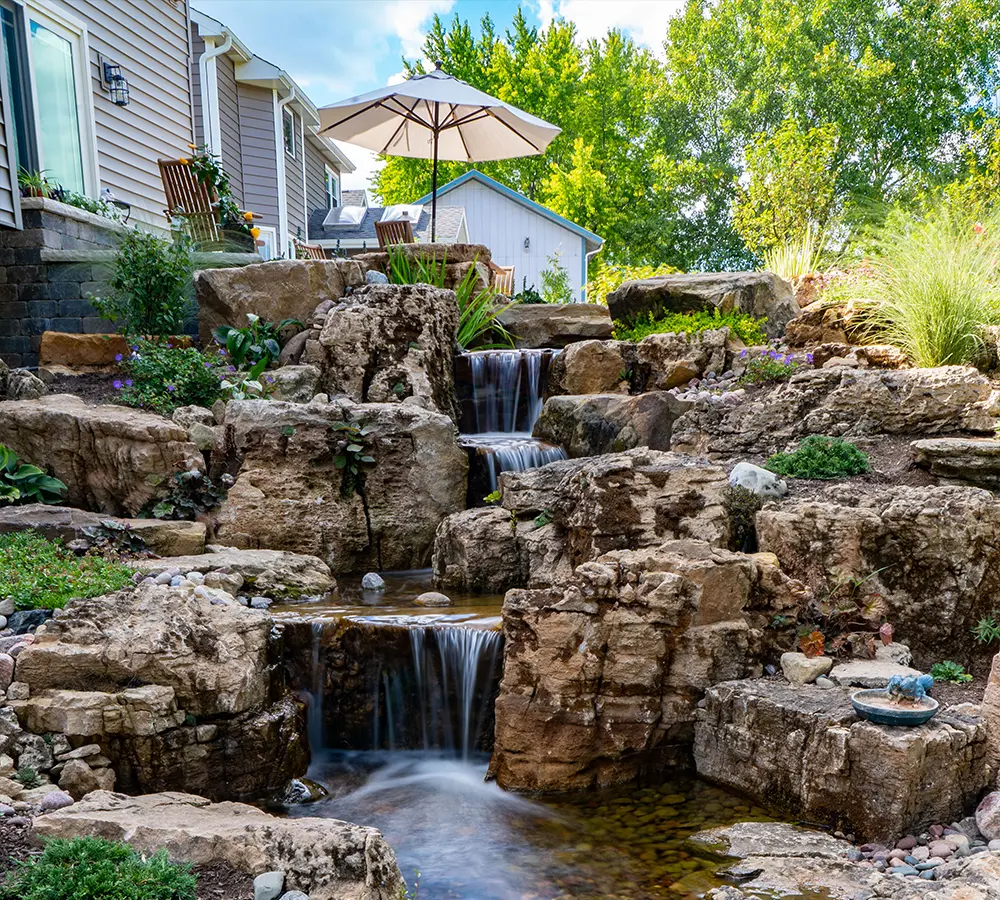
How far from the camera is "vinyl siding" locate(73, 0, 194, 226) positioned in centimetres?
1109

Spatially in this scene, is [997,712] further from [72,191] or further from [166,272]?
[72,191]

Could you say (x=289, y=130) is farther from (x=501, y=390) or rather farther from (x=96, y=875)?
(x=96, y=875)

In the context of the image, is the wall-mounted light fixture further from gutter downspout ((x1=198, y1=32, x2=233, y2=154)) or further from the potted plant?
gutter downspout ((x1=198, y1=32, x2=233, y2=154))

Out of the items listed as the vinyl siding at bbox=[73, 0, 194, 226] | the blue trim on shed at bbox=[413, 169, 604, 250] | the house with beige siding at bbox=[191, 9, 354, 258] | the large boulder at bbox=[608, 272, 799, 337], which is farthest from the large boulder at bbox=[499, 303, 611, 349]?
the blue trim on shed at bbox=[413, 169, 604, 250]

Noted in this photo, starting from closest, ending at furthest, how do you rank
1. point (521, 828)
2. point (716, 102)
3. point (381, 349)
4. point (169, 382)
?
point (521, 828)
point (169, 382)
point (381, 349)
point (716, 102)

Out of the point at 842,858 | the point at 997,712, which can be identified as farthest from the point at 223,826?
the point at 997,712

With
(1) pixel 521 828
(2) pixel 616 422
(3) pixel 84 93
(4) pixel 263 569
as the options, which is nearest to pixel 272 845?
(1) pixel 521 828

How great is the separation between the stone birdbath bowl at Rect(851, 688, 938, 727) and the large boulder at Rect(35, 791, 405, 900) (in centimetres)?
211

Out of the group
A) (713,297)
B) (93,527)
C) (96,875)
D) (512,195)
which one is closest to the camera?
(96,875)

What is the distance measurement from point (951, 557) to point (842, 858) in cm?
190

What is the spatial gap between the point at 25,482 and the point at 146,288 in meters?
2.96

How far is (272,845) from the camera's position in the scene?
2.68 meters

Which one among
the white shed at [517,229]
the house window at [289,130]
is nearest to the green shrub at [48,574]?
the house window at [289,130]

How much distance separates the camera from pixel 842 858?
3.27 meters
